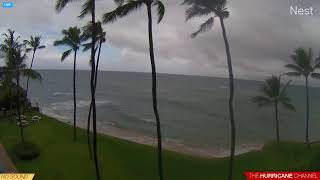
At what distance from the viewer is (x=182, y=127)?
71500 mm

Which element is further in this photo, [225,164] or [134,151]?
[134,151]

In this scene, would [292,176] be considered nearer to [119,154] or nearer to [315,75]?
[119,154]

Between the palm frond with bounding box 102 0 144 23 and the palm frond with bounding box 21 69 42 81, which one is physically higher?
the palm frond with bounding box 102 0 144 23

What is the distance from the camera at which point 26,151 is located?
2531 cm

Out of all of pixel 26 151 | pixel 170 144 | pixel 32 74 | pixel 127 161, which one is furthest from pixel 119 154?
pixel 170 144

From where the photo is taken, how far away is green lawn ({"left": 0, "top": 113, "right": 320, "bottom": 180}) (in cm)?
2347

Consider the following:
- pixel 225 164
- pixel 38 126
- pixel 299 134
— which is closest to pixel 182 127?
pixel 299 134

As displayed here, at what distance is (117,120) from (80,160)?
49.7 metres

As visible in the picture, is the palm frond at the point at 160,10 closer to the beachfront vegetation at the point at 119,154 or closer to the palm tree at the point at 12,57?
the beachfront vegetation at the point at 119,154

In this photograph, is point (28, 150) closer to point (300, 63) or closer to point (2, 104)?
point (2, 104)

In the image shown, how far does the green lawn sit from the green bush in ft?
1.43

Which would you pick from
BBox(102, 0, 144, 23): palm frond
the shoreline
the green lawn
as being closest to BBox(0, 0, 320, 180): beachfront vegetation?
the green lawn

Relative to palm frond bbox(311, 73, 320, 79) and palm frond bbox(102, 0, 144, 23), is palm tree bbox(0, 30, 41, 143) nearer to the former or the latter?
palm frond bbox(102, 0, 144, 23)

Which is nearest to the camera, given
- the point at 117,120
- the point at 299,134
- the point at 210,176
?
the point at 210,176
